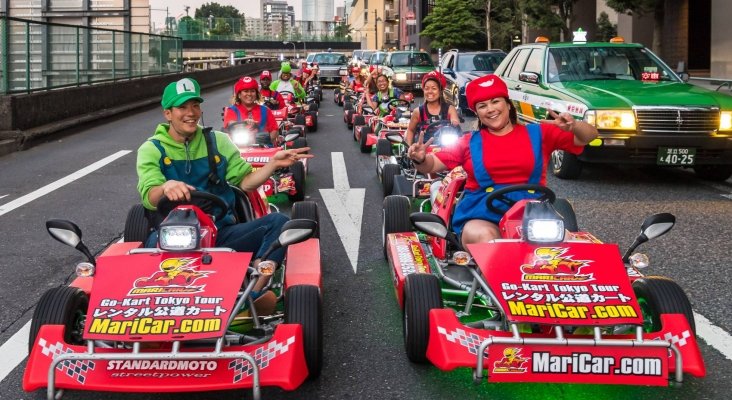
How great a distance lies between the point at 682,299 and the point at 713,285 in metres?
2.04

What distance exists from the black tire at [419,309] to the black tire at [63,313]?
1612 mm

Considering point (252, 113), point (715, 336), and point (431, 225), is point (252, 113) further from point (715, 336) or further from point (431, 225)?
point (715, 336)

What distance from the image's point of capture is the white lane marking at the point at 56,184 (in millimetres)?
9625

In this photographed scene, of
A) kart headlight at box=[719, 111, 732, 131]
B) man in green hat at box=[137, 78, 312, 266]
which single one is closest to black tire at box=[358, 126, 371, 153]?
kart headlight at box=[719, 111, 732, 131]

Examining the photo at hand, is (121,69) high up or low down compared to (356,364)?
up

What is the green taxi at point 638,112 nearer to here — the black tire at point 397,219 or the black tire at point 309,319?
the black tire at point 397,219

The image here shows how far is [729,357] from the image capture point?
474 centimetres

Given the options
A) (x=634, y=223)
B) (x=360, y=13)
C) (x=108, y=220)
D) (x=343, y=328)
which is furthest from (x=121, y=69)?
(x=360, y=13)

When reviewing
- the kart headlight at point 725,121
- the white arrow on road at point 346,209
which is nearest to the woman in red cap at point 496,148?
the white arrow on road at point 346,209

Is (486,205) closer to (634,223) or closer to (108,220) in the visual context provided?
(634,223)

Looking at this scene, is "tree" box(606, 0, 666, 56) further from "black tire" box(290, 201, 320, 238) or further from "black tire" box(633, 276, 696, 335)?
"black tire" box(633, 276, 696, 335)

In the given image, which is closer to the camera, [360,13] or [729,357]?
[729,357]

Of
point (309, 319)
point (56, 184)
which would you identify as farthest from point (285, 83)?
point (309, 319)

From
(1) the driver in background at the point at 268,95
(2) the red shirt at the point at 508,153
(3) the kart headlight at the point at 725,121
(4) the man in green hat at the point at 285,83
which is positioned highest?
(4) the man in green hat at the point at 285,83
